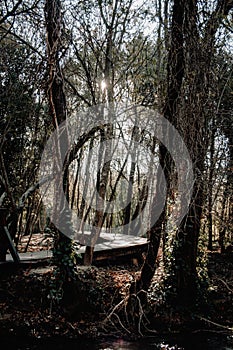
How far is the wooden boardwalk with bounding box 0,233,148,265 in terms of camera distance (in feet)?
22.2

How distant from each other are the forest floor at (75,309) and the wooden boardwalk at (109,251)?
226 millimetres

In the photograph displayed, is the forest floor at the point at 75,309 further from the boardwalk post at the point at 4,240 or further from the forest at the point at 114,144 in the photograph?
the boardwalk post at the point at 4,240

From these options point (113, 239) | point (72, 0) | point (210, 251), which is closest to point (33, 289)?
point (113, 239)

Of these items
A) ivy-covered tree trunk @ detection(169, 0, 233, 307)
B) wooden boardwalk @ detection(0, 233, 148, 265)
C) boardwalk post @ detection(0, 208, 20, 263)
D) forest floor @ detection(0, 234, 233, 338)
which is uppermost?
ivy-covered tree trunk @ detection(169, 0, 233, 307)

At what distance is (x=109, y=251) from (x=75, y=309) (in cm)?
249

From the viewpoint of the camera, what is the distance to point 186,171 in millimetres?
4734

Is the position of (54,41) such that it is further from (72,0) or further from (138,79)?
(138,79)

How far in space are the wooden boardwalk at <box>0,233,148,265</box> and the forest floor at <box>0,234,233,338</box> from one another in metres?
0.23

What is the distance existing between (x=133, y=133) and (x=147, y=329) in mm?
4444

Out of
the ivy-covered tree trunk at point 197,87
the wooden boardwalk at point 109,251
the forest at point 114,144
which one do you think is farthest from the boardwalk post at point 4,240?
the ivy-covered tree trunk at point 197,87

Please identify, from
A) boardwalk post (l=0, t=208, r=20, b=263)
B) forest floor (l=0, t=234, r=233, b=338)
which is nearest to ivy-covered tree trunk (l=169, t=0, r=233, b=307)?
forest floor (l=0, t=234, r=233, b=338)

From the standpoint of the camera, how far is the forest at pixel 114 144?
489cm

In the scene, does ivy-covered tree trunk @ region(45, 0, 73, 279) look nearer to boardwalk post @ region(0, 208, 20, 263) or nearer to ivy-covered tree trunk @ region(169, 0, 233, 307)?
boardwalk post @ region(0, 208, 20, 263)

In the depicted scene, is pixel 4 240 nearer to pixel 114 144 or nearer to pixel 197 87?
pixel 114 144
